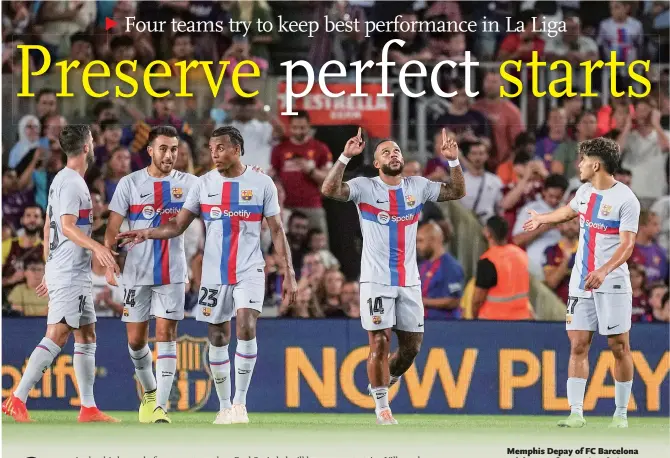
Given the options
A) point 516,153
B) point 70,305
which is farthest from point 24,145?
point 516,153

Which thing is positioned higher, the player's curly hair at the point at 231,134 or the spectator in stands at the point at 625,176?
the player's curly hair at the point at 231,134

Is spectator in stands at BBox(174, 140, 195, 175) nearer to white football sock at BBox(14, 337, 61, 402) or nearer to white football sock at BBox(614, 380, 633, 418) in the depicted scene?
white football sock at BBox(14, 337, 61, 402)

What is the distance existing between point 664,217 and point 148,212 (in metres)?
5.42

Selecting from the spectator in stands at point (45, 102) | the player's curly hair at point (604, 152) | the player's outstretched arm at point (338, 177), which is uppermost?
the spectator in stands at point (45, 102)

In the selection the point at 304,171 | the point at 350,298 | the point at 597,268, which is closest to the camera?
the point at 597,268

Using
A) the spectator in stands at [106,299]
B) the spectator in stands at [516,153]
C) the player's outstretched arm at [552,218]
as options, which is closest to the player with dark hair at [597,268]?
the player's outstretched arm at [552,218]

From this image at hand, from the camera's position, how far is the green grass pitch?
9305 mm

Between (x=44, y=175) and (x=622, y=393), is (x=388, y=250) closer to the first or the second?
(x=622, y=393)

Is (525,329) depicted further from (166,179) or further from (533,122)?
(166,179)

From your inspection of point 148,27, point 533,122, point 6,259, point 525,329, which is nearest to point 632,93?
point 533,122

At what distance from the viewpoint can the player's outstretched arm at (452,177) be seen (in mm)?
10438

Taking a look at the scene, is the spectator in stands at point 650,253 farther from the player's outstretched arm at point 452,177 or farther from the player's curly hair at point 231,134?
the player's curly hair at point 231,134

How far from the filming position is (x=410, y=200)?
34.9ft

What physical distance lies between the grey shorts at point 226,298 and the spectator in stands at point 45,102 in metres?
3.77
